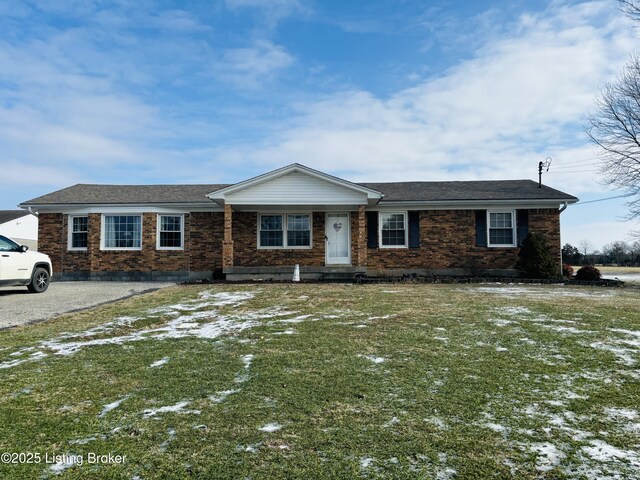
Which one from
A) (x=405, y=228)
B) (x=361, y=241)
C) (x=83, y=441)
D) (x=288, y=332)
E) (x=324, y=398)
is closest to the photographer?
(x=83, y=441)

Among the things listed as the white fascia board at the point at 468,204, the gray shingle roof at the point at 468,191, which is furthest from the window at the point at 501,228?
the gray shingle roof at the point at 468,191

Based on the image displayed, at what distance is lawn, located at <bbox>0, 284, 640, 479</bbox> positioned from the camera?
2.53 m

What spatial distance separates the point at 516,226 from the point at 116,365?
1635cm

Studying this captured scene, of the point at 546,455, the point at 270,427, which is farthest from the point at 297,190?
the point at 546,455

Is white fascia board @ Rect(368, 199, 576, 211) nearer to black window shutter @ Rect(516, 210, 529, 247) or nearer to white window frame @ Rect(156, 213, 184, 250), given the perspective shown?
black window shutter @ Rect(516, 210, 529, 247)

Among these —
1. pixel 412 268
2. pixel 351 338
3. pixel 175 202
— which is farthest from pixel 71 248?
pixel 351 338

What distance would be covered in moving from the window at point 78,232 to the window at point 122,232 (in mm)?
885

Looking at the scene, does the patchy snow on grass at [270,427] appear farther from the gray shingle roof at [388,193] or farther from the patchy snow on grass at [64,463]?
the gray shingle roof at [388,193]

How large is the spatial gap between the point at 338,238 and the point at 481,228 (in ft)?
19.7

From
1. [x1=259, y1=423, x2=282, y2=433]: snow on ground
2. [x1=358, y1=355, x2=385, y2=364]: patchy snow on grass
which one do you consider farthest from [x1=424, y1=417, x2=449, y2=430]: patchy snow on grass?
[x1=358, y1=355, x2=385, y2=364]: patchy snow on grass

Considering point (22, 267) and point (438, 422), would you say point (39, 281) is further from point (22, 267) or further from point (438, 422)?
point (438, 422)

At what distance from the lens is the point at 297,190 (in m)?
16.0

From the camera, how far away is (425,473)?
7.87ft

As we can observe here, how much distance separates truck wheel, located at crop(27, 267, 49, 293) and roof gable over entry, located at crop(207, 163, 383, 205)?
19.8 ft
